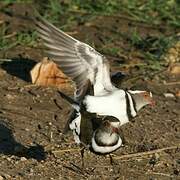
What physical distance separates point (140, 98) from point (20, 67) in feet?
5.85

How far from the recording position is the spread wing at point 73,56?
215 inches

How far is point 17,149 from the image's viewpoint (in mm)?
5629

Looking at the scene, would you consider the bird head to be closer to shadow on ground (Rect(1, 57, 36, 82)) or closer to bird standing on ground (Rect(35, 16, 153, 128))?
bird standing on ground (Rect(35, 16, 153, 128))

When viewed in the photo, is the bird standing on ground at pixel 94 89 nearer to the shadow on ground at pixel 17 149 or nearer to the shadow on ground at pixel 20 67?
the shadow on ground at pixel 17 149

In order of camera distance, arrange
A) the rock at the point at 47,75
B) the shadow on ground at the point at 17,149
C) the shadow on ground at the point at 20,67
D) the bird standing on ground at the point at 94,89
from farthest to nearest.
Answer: the shadow on ground at the point at 20,67, the rock at the point at 47,75, the shadow on ground at the point at 17,149, the bird standing on ground at the point at 94,89

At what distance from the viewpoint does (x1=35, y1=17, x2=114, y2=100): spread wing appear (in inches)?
215

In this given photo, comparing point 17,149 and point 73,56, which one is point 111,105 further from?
point 17,149

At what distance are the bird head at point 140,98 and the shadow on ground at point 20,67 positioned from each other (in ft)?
4.85

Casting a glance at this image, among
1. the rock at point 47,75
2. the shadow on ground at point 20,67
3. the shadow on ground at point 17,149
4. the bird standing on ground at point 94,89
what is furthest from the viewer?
the shadow on ground at point 20,67

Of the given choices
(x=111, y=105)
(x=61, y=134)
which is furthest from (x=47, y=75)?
(x=111, y=105)

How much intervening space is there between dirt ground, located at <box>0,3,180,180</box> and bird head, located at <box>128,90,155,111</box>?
0.14 meters

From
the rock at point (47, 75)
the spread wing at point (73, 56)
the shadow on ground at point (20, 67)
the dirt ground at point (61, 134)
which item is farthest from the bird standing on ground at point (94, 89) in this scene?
the shadow on ground at point (20, 67)

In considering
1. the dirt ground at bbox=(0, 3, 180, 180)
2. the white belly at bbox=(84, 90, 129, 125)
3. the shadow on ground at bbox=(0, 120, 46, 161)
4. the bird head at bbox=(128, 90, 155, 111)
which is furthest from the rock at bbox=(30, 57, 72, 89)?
the white belly at bbox=(84, 90, 129, 125)

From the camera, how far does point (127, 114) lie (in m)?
5.45
